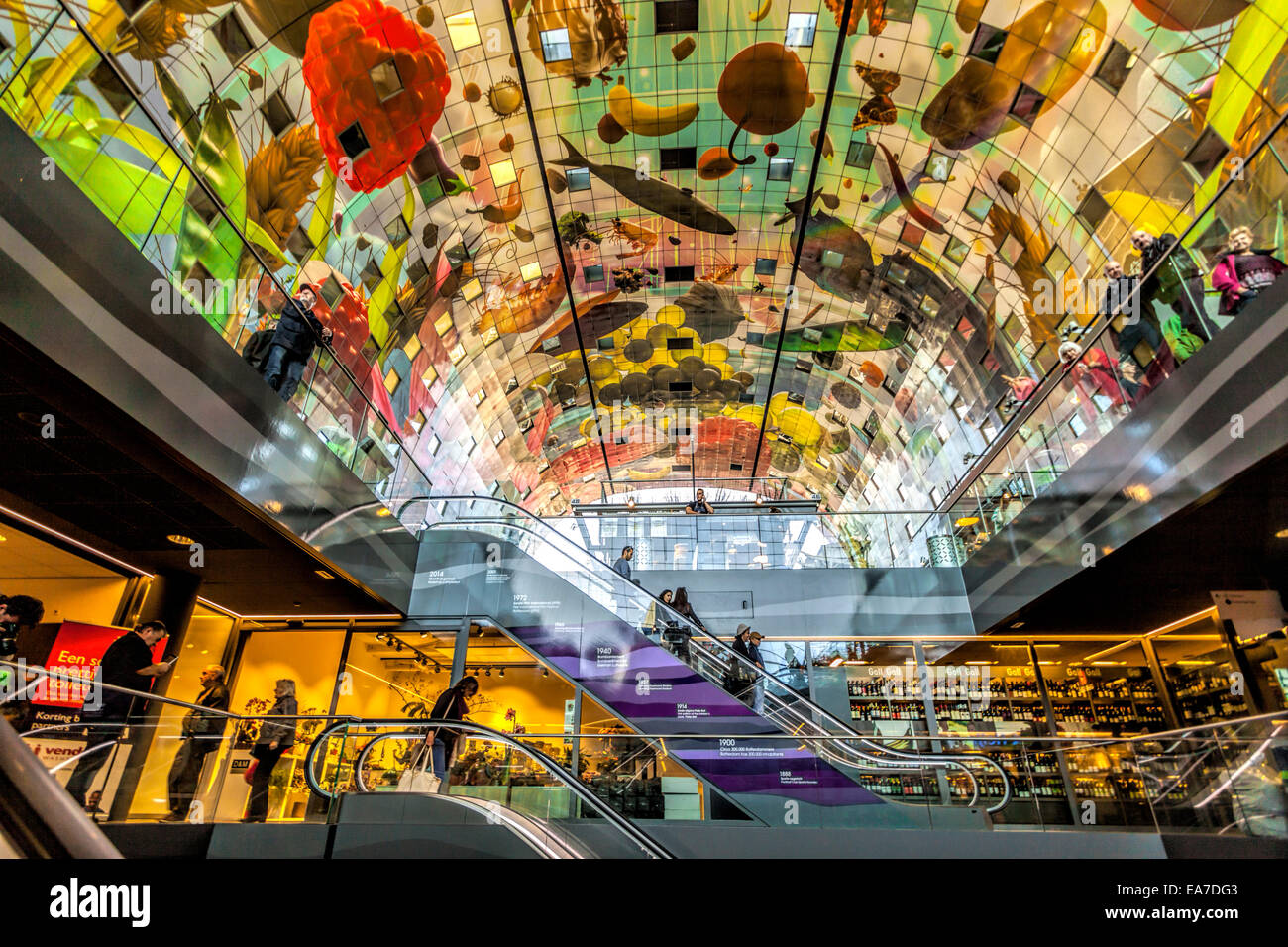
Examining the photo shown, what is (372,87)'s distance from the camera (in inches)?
459

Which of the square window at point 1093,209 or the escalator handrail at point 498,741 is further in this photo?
the square window at point 1093,209

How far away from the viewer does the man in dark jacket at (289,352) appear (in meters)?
9.23

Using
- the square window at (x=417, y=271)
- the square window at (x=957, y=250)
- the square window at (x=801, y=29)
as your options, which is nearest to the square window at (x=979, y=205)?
the square window at (x=957, y=250)

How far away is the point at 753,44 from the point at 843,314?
803cm

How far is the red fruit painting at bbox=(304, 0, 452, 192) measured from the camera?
10.8 metres

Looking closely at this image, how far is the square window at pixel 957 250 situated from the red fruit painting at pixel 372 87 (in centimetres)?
1004

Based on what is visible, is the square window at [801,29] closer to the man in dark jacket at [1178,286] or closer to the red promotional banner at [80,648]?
the man in dark jacket at [1178,286]

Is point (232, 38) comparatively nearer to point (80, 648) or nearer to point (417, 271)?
point (417, 271)

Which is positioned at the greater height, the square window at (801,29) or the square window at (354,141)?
the square window at (801,29)

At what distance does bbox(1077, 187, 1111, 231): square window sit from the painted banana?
6.92 metres

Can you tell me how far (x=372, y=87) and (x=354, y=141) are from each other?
0.90m

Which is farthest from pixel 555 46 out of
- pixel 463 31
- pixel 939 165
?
pixel 939 165

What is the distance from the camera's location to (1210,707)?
11.2 m
